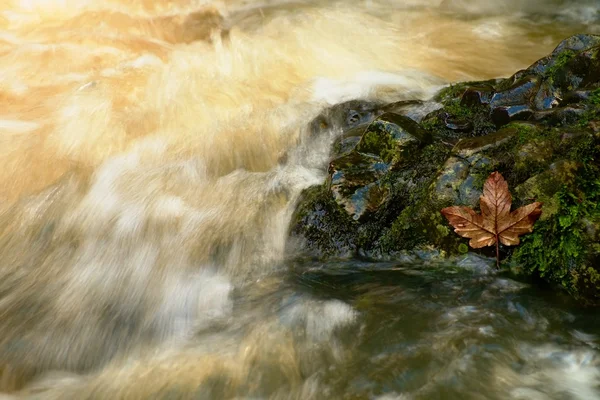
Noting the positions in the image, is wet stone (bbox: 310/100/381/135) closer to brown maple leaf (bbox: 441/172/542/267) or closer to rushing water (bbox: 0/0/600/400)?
rushing water (bbox: 0/0/600/400)

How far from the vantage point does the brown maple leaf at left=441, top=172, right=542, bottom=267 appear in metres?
3.09

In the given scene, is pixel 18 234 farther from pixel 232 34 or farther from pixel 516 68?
pixel 516 68

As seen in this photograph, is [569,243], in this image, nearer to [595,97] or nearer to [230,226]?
[595,97]

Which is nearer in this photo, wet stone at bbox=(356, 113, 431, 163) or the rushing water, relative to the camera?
the rushing water

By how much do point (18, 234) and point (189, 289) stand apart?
197cm

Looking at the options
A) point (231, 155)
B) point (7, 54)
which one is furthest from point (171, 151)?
point (7, 54)

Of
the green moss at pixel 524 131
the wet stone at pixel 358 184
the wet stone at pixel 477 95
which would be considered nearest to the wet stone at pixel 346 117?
the wet stone at pixel 477 95

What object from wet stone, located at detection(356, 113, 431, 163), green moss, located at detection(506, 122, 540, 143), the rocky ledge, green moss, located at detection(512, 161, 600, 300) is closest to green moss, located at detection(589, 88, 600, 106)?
the rocky ledge

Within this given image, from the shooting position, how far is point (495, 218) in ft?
10.3

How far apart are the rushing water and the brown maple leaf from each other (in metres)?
0.20

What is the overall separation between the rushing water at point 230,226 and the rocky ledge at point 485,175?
18 centimetres

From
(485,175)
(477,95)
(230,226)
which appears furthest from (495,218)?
(230,226)

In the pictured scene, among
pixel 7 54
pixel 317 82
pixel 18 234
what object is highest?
pixel 7 54

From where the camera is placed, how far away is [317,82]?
637 cm
